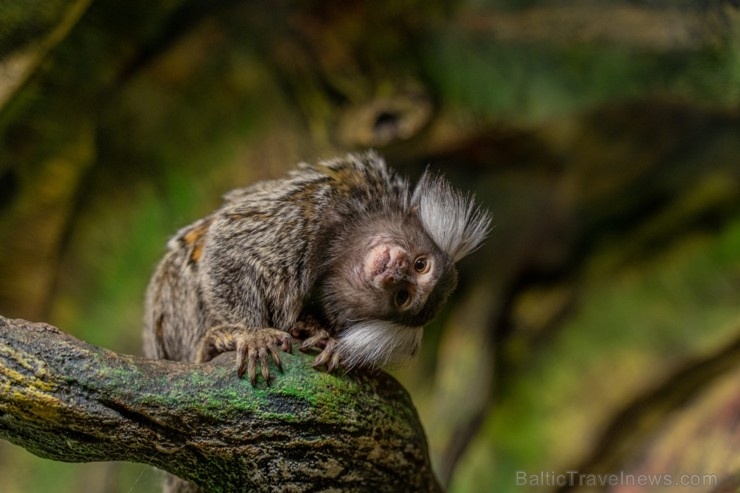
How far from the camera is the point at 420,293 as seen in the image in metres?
2.84

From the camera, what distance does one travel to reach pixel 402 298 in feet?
9.39

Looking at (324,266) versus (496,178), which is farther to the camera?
(496,178)

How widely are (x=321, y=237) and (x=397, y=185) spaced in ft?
1.41

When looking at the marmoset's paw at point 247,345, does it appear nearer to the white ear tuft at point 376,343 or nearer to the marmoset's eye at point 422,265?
the white ear tuft at point 376,343

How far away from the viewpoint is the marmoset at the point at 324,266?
279 centimetres

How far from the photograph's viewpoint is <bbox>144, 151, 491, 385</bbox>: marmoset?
279 cm

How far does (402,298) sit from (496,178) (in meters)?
2.36

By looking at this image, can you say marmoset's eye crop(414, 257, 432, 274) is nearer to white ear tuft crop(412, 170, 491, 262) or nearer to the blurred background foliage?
white ear tuft crop(412, 170, 491, 262)

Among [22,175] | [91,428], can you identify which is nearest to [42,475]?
[22,175]

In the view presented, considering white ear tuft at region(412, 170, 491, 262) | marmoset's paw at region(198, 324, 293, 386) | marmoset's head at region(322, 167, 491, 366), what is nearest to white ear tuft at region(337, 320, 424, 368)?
marmoset's head at region(322, 167, 491, 366)

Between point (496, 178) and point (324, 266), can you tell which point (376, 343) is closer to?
point (324, 266)

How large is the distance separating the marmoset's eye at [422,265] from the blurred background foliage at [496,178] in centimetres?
201

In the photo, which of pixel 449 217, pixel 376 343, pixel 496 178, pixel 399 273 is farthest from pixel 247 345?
pixel 496 178

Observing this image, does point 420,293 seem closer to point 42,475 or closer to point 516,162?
point 516,162
